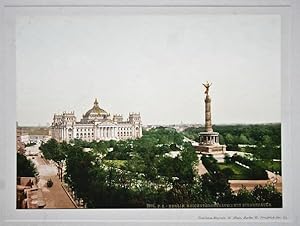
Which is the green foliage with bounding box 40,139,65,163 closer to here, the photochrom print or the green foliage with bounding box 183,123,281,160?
the photochrom print

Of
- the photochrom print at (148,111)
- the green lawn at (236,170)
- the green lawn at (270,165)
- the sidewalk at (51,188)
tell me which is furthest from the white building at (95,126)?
the green lawn at (270,165)

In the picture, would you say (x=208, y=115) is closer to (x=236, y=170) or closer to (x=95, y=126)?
(x=236, y=170)

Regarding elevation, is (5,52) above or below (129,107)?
above

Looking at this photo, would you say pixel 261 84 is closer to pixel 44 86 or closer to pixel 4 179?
pixel 44 86

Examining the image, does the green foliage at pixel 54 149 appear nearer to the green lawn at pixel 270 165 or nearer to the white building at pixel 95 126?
the white building at pixel 95 126

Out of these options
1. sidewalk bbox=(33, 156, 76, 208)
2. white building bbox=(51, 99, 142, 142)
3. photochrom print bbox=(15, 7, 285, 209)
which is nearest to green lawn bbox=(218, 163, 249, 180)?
photochrom print bbox=(15, 7, 285, 209)

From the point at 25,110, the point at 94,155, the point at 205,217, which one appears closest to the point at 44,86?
the point at 25,110

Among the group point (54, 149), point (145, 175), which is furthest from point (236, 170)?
point (54, 149)

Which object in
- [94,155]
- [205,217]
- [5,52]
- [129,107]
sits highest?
[5,52]
